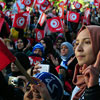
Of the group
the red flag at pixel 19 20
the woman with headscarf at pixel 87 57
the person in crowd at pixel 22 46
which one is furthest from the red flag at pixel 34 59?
the red flag at pixel 19 20

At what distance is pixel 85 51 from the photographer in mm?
1596

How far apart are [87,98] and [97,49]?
1.14 feet

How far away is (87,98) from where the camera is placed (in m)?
1.35

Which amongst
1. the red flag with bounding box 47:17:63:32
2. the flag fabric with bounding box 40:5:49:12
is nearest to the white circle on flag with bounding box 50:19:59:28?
the red flag with bounding box 47:17:63:32

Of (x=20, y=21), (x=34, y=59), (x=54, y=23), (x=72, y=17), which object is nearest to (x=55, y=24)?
(x=54, y=23)

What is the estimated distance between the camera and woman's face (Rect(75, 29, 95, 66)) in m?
1.58

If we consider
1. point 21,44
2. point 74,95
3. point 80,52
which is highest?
point 80,52

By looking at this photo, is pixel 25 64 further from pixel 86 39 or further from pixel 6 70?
pixel 86 39

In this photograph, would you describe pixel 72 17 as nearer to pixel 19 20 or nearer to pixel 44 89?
pixel 19 20

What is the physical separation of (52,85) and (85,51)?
68cm

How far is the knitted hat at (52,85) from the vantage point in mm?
2146

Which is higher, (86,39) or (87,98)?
(86,39)

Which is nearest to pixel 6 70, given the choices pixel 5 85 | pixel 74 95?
pixel 5 85

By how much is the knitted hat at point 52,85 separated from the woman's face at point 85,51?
23.5 inches
